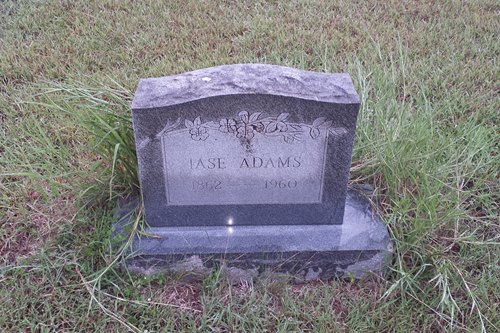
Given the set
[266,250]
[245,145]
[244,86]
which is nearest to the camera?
[244,86]

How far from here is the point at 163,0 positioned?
417 cm

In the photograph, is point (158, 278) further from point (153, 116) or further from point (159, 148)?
point (153, 116)

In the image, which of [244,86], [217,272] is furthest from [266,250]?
[244,86]

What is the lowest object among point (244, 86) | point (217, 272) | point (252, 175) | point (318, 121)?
point (217, 272)

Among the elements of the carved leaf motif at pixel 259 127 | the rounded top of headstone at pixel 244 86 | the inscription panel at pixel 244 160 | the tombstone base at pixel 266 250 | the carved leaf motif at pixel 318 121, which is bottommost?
Answer: the tombstone base at pixel 266 250

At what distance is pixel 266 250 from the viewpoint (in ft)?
6.67

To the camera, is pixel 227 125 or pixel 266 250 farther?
pixel 266 250


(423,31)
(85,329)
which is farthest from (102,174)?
(423,31)

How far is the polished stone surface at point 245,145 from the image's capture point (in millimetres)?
1816

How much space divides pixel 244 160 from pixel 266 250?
1.19 ft

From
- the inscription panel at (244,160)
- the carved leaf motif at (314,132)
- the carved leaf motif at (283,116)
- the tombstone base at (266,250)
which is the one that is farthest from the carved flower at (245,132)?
the tombstone base at (266,250)

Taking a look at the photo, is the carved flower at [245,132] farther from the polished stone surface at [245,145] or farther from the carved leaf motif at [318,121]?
the carved leaf motif at [318,121]

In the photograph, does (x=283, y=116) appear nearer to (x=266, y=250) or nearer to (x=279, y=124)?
(x=279, y=124)

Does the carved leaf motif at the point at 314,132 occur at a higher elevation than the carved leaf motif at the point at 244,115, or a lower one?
lower
